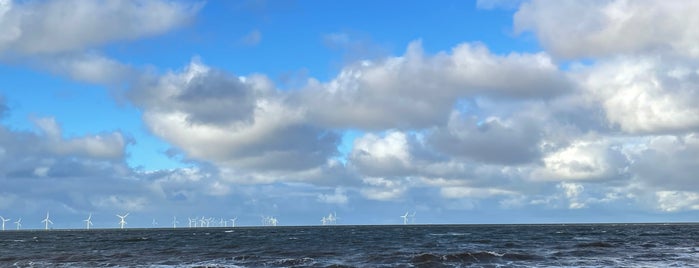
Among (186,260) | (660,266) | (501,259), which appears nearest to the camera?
(660,266)

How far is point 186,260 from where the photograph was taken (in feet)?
220

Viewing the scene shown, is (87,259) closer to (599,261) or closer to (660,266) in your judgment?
(599,261)

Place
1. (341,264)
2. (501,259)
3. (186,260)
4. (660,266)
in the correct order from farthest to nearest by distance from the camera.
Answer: (186,260) < (501,259) < (341,264) < (660,266)

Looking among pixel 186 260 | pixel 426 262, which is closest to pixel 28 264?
pixel 186 260

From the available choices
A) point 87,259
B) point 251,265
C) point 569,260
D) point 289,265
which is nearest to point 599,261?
point 569,260

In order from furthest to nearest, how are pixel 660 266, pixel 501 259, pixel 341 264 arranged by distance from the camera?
pixel 501 259 → pixel 341 264 → pixel 660 266

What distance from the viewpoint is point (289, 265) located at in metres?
57.2

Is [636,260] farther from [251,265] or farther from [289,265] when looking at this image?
[251,265]

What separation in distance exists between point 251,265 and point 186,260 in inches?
478

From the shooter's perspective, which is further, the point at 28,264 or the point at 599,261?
the point at 28,264

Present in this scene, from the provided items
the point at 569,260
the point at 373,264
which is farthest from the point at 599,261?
the point at 373,264

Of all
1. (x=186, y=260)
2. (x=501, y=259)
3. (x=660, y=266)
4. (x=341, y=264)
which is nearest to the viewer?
(x=660, y=266)

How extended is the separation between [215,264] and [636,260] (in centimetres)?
4196

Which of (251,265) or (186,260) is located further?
(186,260)
